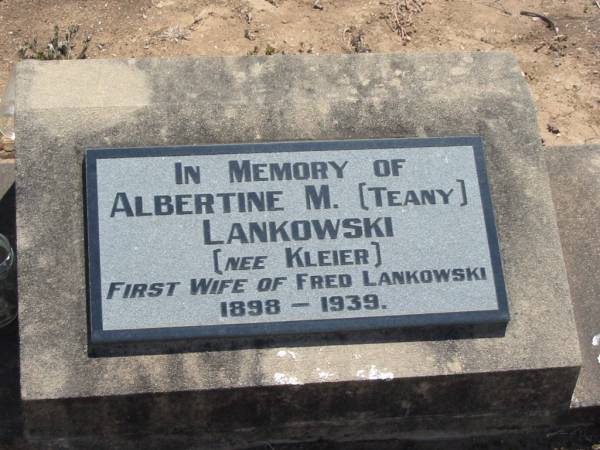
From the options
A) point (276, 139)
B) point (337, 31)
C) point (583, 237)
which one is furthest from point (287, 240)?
point (337, 31)

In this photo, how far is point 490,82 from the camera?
4664 mm

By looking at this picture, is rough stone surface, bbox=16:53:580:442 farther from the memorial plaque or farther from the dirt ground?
the dirt ground

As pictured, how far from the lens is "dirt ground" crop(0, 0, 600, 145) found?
242 inches

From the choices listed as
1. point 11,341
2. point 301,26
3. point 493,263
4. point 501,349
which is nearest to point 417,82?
point 493,263

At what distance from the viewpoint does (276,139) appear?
4383 millimetres

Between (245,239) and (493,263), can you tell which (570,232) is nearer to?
(493,263)

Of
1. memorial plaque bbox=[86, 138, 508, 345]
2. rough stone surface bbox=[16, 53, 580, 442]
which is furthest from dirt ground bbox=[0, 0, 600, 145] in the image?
memorial plaque bbox=[86, 138, 508, 345]

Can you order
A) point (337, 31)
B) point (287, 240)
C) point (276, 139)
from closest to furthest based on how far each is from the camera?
point (287, 240) → point (276, 139) → point (337, 31)

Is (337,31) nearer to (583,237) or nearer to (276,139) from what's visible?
(276,139)

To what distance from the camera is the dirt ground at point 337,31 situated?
242 inches

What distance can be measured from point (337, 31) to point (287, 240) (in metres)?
2.62

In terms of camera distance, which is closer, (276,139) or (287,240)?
(287,240)

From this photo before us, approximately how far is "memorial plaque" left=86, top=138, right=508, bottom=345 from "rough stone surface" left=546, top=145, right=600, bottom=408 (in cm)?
65

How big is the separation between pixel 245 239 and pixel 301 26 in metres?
2.67
